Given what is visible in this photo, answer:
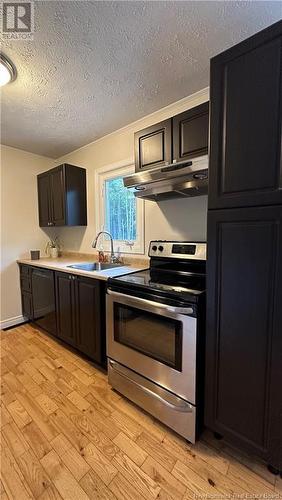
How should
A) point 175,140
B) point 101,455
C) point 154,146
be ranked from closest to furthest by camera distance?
point 101,455 < point 175,140 < point 154,146

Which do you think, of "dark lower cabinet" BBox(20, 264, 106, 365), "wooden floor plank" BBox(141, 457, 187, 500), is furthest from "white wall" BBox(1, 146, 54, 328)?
"wooden floor plank" BBox(141, 457, 187, 500)

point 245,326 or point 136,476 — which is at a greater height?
point 245,326

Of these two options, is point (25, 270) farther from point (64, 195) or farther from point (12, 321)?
point (64, 195)

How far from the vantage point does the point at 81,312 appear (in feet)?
6.52

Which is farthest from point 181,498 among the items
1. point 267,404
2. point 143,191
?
point 143,191

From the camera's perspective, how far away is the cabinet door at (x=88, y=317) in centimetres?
183

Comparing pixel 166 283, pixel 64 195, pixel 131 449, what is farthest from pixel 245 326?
pixel 64 195

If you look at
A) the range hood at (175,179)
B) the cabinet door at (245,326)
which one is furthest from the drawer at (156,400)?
the range hood at (175,179)

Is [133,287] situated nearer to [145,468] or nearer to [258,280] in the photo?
[258,280]

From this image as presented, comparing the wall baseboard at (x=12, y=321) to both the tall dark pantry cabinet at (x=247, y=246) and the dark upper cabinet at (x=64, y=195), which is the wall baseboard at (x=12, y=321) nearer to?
the dark upper cabinet at (x=64, y=195)

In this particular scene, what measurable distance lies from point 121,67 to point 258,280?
5.35 feet

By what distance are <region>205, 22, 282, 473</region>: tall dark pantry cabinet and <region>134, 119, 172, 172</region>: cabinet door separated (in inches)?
21.1

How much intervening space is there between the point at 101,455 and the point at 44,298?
5.52 feet

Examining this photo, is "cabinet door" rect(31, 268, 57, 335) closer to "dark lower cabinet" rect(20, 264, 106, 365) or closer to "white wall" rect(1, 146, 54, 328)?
"dark lower cabinet" rect(20, 264, 106, 365)
